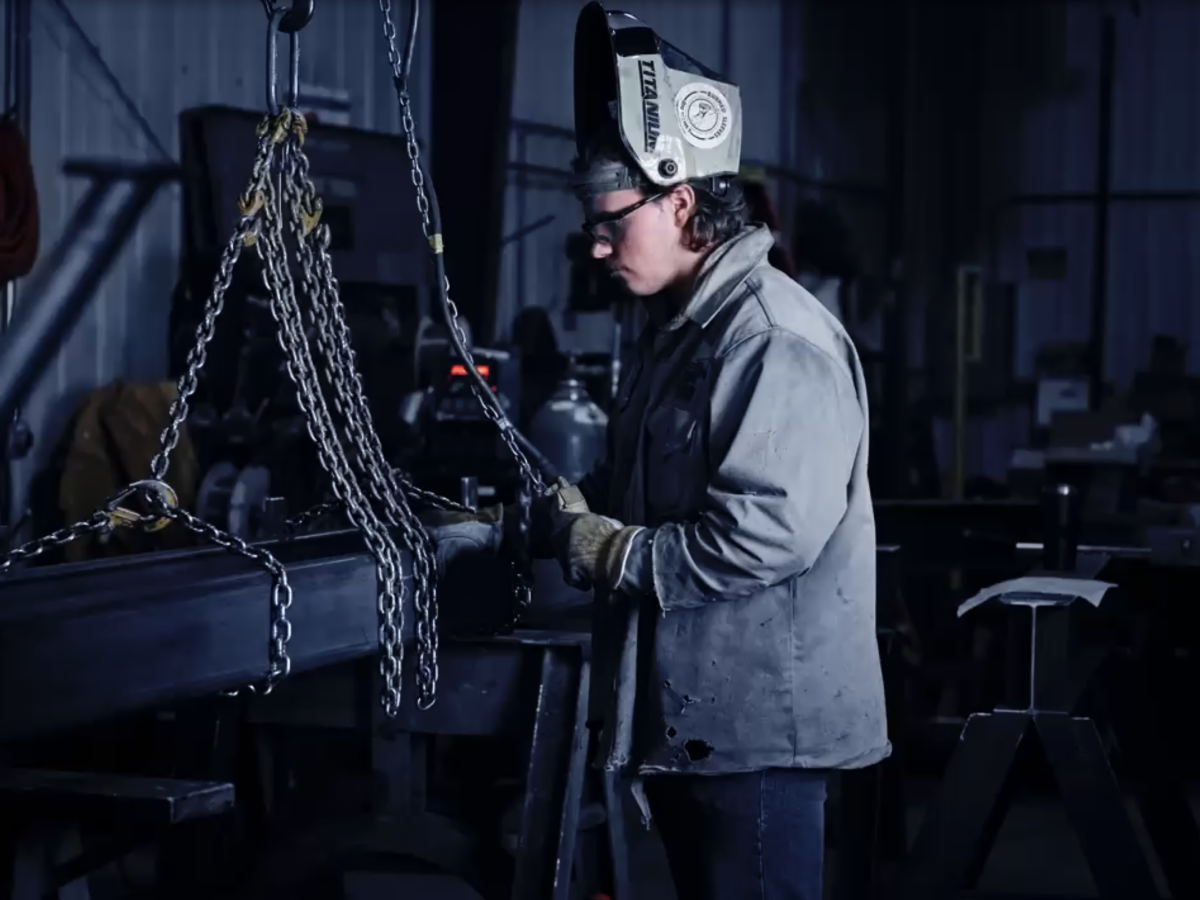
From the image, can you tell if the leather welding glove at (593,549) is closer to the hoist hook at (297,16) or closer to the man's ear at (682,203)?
the man's ear at (682,203)

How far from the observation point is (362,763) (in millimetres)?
4727

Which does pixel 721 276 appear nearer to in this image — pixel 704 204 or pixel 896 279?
pixel 704 204

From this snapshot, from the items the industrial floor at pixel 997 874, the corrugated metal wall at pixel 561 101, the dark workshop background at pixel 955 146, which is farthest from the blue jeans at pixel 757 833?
the dark workshop background at pixel 955 146

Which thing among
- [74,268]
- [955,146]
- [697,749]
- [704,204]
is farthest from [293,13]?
[955,146]

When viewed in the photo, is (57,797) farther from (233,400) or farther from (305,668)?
→ (233,400)

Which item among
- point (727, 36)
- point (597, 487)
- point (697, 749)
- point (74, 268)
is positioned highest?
point (727, 36)

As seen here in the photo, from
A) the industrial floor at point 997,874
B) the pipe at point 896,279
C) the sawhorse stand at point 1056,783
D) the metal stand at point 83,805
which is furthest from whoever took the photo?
the pipe at point 896,279

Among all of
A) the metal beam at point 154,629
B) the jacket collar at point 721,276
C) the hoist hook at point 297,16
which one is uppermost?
the hoist hook at point 297,16

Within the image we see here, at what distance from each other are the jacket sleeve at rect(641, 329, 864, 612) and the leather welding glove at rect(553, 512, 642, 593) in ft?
0.12

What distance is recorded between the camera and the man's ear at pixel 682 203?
6.80 feet

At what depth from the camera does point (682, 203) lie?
2.08 meters

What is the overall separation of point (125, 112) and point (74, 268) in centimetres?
55

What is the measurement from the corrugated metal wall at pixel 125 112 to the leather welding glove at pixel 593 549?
307 centimetres

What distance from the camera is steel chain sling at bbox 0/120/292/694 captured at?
1915 millimetres
